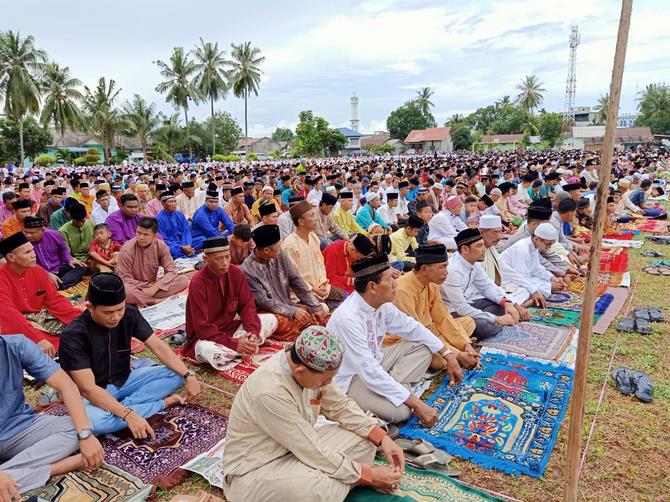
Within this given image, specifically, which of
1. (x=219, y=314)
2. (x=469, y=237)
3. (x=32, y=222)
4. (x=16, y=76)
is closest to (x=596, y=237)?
(x=469, y=237)

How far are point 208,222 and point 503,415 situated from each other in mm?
5732

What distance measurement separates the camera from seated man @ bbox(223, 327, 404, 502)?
207cm

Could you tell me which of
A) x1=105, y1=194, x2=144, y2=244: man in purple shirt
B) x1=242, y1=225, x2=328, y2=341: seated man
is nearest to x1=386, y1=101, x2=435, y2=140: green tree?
x1=105, y1=194, x2=144, y2=244: man in purple shirt

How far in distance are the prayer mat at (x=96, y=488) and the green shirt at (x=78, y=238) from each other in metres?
4.75

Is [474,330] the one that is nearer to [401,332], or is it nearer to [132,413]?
[401,332]

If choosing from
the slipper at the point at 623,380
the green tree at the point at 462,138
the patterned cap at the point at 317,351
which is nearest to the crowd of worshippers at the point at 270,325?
the patterned cap at the point at 317,351

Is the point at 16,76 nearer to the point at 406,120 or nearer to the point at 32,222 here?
the point at 32,222

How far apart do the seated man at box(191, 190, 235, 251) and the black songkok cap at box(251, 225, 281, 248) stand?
3.45 metres

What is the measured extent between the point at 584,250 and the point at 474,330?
3683 mm

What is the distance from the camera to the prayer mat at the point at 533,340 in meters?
4.21

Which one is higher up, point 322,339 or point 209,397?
point 322,339

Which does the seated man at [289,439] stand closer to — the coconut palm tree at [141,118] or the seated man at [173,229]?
the seated man at [173,229]

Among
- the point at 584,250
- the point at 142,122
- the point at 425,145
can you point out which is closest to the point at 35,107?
the point at 142,122

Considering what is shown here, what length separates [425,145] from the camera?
57188 mm
